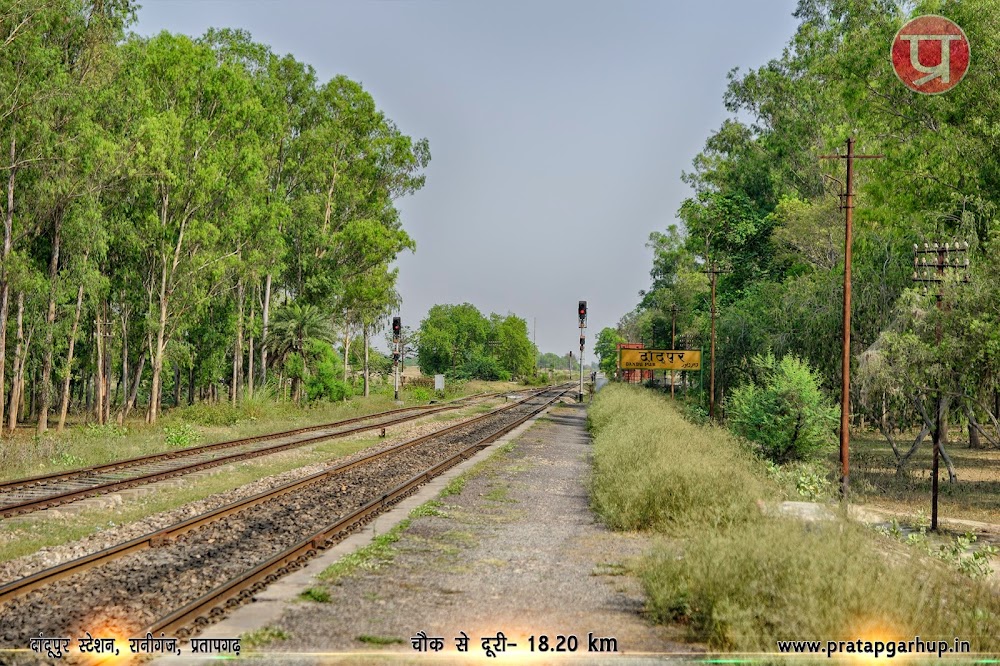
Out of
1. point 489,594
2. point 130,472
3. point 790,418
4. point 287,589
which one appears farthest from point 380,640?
point 790,418

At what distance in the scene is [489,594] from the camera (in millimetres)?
8961

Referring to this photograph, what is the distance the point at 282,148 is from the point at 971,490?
38194mm

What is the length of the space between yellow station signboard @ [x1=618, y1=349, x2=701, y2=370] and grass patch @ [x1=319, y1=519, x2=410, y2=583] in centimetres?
3515

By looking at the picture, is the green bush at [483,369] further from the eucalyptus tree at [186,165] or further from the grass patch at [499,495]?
the grass patch at [499,495]

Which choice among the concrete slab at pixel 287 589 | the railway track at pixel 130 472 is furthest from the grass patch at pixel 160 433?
the concrete slab at pixel 287 589

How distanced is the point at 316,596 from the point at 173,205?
30463mm

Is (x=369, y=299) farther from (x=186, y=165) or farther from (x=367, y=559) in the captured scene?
(x=367, y=559)

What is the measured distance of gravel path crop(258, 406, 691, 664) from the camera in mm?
7230

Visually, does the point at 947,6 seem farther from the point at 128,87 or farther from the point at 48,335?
the point at 48,335

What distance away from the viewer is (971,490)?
2180cm

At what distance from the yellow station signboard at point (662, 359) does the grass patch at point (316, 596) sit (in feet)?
125

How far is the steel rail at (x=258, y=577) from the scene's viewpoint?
7.56 meters

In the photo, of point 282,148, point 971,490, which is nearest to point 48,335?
point 282,148

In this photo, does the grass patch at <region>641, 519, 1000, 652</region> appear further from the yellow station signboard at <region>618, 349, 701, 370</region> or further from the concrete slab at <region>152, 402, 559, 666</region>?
the yellow station signboard at <region>618, 349, 701, 370</region>
